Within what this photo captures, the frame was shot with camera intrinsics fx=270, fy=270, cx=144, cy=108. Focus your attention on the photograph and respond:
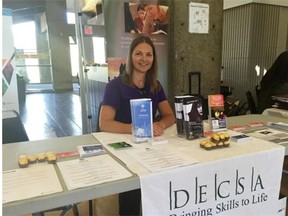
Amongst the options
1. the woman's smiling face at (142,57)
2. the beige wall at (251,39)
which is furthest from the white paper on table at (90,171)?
the beige wall at (251,39)

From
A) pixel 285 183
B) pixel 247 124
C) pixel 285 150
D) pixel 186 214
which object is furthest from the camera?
pixel 285 183

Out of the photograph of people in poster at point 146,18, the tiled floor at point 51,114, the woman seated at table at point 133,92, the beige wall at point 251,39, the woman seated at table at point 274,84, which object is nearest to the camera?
the woman seated at table at point 133,92

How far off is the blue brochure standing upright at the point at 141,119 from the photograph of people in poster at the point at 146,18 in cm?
152

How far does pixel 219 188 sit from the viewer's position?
40.0 inches

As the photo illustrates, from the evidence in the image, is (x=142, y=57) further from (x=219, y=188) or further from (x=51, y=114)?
(x=51, y=114)

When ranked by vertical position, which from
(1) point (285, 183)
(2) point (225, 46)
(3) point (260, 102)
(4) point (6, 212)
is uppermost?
(2) point (225, 46)

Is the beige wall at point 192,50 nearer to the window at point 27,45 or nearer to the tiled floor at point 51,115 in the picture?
the tiled floor at point 51,115

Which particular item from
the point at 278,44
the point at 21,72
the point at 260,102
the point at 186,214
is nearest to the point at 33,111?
the point at 21,72

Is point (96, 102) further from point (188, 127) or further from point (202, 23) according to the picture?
point (188, 127)

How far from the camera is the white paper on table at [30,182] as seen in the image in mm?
759

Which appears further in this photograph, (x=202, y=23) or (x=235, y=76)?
(x=235, y=76)

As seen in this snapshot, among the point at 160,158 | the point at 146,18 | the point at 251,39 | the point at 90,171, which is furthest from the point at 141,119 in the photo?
the point at 251,39

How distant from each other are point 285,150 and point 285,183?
1.53 metres

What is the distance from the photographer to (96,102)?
2.92 m
